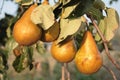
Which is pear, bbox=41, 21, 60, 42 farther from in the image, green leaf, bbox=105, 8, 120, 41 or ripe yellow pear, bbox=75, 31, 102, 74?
green leaf, bbox=105, 8, 120, 41

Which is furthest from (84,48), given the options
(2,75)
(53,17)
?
(2,75)

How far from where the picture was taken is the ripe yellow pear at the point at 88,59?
1086 mm

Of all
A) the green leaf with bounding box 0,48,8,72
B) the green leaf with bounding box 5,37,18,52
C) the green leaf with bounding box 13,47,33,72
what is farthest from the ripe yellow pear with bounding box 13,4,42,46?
the green leaf with bounding box 0,48,8,72

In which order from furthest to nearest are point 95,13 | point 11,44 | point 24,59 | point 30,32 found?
point 24,59
point 11,44
point 95,13
point 30,32

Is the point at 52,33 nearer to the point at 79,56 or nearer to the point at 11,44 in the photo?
the point at 79,56

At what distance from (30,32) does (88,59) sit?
0.18 m

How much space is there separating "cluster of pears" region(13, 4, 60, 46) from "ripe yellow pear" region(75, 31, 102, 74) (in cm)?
9

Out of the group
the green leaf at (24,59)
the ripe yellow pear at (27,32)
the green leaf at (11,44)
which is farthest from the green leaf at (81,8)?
the green leaf at (24,59)

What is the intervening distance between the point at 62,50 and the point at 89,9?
156 millimetres

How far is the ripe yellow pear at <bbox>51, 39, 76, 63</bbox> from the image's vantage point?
3.55 feet

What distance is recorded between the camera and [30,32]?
3.44 ft

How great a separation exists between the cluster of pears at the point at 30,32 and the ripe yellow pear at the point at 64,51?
1.2 inches

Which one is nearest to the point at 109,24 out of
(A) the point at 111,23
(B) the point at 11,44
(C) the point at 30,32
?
(A) the point at 111,23

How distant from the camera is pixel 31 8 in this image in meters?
1.13
